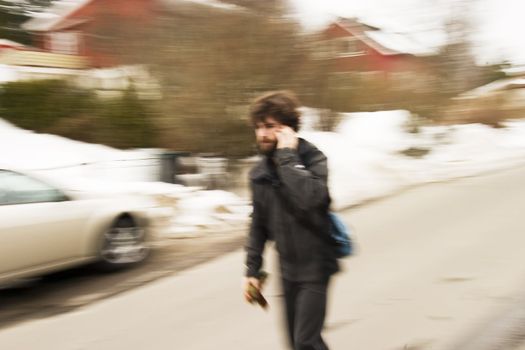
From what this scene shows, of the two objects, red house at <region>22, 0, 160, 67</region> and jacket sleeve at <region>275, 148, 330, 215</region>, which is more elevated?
red house at <region>22, 0, 160, 67</region>

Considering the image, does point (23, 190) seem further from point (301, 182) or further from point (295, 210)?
point (301, 182)

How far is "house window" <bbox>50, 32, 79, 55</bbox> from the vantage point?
3409 cm

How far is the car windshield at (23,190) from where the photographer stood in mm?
5535

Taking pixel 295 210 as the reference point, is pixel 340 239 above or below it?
below

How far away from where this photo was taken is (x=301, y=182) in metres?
2.60

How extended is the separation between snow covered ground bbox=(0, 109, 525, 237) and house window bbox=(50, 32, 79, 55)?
1864 cm

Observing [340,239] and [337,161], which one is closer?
[340,239]

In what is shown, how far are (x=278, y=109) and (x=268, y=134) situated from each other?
126mm

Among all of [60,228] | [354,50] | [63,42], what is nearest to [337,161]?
[354,50]

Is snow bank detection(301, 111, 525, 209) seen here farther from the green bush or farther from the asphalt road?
the green bush

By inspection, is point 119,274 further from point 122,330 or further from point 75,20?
point 75,20

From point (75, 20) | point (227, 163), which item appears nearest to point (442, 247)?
point (227, 163)

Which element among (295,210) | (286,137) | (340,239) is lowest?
(340,239)

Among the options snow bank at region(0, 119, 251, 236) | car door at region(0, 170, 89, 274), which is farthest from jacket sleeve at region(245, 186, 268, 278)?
snow bank at region(0, 119, 251, 236)
